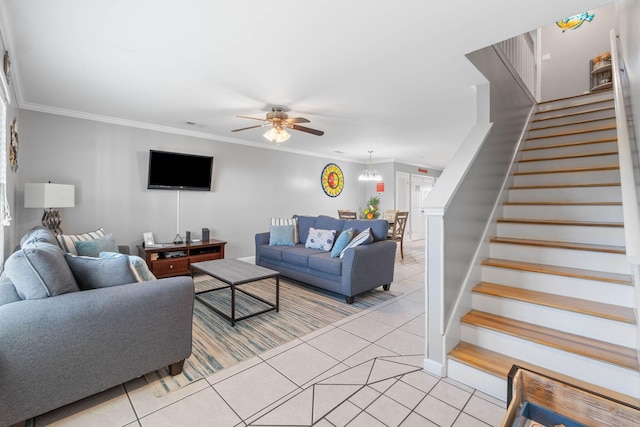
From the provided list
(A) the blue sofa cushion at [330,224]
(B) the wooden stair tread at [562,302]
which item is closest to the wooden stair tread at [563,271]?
(B) the wooden stair tread at [562,302]

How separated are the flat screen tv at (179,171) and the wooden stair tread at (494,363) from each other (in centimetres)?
439

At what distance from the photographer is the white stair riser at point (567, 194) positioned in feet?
8.49

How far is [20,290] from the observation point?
5.16 feet

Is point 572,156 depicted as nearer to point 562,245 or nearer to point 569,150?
point 569,150

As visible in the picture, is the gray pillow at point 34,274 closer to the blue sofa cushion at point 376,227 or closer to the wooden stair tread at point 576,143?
the blue sofa cushion at point 376,227

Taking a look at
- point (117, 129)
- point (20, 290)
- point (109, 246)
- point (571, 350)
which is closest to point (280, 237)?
point (109, 246)

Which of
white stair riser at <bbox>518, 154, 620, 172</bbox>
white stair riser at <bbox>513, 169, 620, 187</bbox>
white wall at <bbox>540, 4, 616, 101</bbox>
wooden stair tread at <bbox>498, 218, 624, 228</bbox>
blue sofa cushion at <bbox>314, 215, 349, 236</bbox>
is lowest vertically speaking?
blue sofa cushion at <bbox>314, 215, 349, 236</bbox>

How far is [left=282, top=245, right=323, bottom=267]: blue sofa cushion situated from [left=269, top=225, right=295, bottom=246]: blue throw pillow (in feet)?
0.82

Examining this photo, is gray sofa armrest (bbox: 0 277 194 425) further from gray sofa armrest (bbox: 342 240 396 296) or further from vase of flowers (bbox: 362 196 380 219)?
vase of flowers (bbox: 362 196 380 219)

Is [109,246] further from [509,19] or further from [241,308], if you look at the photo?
[509,19]

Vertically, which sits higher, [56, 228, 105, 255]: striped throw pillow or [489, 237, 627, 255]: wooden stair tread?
[489, 237, 627, 255]: wooden stair tread

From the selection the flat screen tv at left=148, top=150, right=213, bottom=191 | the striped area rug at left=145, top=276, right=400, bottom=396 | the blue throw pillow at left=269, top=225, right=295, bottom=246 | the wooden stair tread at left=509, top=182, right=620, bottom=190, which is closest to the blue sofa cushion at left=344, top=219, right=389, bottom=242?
the striped area rug at left=145, top=276, right=400, bottom=396

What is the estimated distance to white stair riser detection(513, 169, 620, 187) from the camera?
2.72m

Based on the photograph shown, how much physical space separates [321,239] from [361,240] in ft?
2.67
